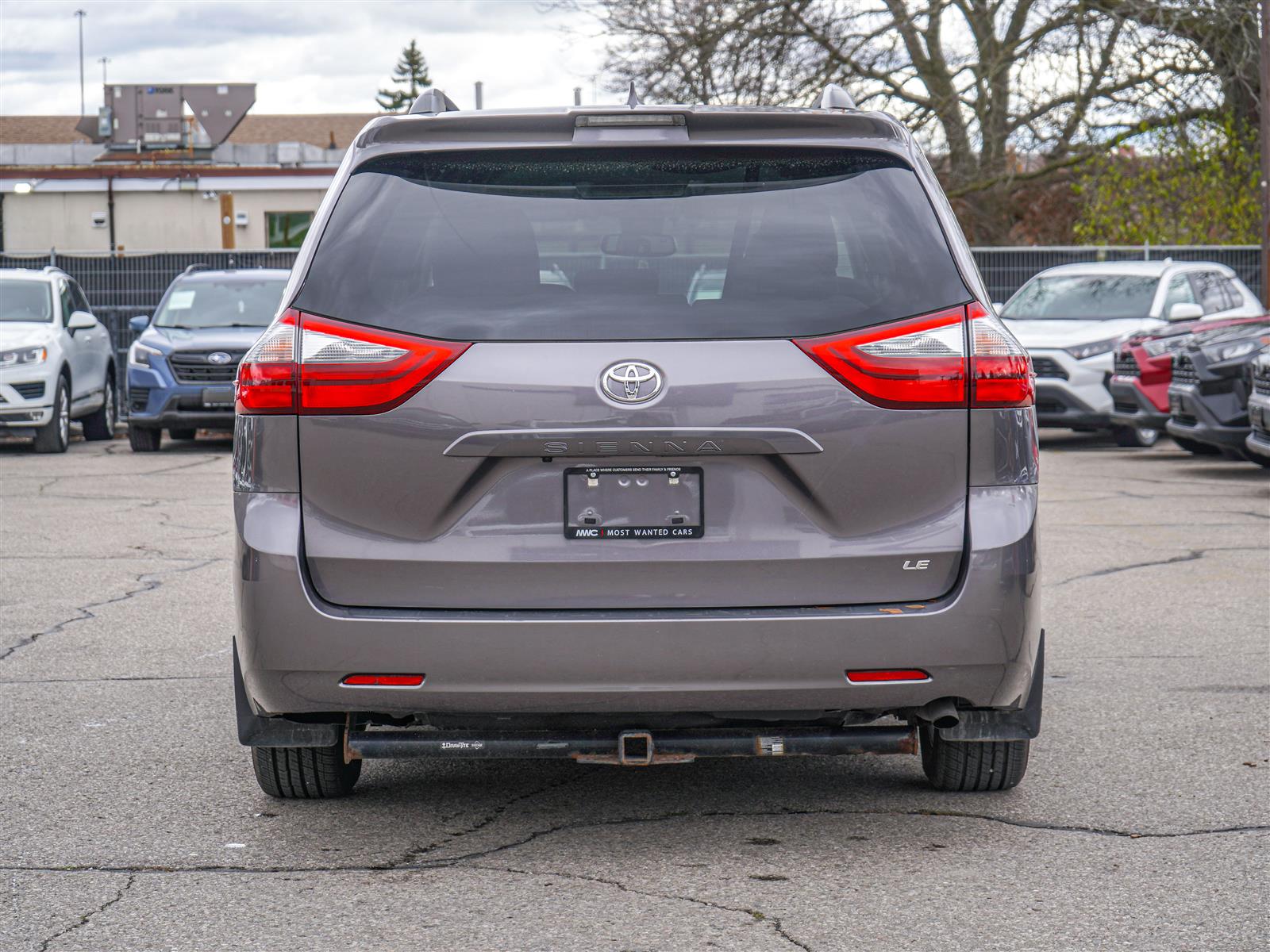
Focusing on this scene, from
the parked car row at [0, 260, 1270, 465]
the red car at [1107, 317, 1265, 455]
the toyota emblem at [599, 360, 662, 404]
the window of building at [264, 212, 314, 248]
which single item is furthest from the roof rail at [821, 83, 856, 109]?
the window of building at [264, 212, 314, 248]

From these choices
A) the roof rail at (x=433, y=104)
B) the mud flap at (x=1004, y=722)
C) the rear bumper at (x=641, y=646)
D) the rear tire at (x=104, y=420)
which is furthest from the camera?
the rear tire at (x=104, y=420)

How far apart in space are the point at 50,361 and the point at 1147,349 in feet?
34.5

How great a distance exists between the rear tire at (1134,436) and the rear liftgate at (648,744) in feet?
46.7

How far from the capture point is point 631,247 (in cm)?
405

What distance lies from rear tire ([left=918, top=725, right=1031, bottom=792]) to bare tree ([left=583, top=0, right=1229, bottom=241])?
77.4 ft

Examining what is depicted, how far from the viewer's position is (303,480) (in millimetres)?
4031

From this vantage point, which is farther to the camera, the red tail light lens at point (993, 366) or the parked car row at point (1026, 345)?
the parked car row at point (1026, 345)

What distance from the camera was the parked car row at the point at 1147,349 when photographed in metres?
14.2

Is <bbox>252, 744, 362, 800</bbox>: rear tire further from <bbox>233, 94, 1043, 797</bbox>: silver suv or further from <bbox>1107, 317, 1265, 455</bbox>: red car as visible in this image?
<bbox>1107, 317, 1265, 455</bbox>: red car

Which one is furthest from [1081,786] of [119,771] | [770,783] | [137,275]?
[137,275]

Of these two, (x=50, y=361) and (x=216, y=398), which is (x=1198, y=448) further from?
(x=50, y=361)

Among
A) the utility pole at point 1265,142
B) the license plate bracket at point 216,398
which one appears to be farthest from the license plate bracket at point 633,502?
the utility pole at point 1265,142

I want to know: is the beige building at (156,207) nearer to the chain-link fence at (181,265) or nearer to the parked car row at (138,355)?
the chain-link fence at (181,265)

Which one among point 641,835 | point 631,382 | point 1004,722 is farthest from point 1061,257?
point 631,382
